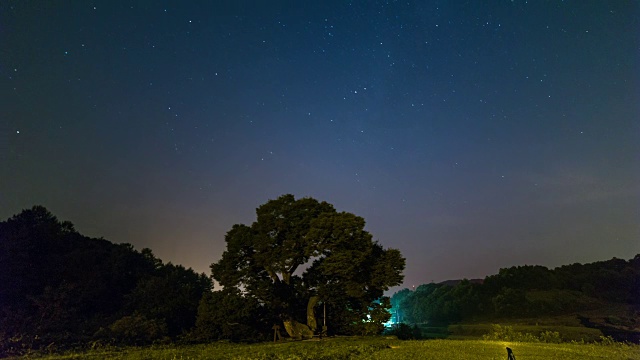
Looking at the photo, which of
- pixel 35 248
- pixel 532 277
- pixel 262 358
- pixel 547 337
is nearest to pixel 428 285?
pixel 532 277

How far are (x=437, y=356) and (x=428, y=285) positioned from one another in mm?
151346

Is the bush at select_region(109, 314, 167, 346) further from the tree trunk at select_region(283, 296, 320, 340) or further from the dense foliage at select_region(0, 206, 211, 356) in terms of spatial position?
the tree trunk at select_region(283, 296, 320, 340)

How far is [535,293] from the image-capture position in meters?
115

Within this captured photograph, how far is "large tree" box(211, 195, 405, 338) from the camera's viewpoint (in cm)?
3684

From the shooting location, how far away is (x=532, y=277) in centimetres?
12338

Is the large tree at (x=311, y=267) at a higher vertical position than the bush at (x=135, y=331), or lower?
higher

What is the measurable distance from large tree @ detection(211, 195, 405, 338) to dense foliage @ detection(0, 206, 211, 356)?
8535mm

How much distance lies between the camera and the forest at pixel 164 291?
112 ft

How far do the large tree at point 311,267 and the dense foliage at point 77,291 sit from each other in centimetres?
854

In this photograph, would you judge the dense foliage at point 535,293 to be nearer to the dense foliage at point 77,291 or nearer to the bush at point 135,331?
the dense foliage at point 77,291

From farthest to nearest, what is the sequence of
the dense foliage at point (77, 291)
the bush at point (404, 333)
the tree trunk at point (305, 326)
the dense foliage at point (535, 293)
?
the dense foliage at point (535, 293) < the bush at point (404, 333) < the tree trunk at point (305, 326) < the dense foliage at point (77, 291)

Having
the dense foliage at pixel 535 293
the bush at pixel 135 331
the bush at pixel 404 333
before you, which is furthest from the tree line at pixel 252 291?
the dense foliage at pixel 535 293

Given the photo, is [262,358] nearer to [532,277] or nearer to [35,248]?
[35,248]

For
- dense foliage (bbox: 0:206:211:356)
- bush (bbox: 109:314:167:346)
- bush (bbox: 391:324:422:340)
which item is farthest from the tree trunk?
bush (bbox: 109:314:167:346)
